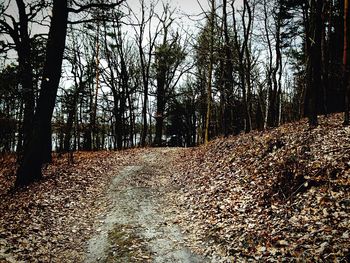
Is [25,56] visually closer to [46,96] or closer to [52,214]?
[46,96]

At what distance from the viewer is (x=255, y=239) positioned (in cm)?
638

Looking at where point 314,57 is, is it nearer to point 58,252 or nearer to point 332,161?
point 332,161

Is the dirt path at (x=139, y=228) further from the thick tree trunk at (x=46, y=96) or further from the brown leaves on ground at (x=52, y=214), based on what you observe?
the thick tree trunk at (x=46, y=96)

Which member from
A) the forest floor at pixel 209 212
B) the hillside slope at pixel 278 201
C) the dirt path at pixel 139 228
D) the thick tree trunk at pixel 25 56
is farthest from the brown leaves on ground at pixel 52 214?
the thick tree trunk at pixel 25 56

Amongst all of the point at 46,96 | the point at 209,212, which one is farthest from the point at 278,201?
the point at 46,96

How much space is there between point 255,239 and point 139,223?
3.58 meters

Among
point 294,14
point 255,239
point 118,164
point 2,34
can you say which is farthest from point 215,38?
point 255,239

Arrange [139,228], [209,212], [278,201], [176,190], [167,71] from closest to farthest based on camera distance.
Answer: [278,201], [139,228], [209,212], [176,190], [167,71]

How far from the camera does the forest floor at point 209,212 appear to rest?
240 inches

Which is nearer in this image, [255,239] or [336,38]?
[255,239]

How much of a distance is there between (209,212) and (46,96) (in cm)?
823

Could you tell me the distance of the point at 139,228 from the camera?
8047 millimetres

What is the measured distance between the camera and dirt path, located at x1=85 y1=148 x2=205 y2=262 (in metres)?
6.67

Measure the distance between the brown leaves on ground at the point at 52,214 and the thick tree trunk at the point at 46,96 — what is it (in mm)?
870
